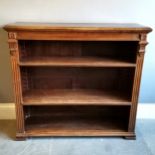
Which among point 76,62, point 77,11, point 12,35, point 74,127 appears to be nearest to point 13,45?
point 12,35

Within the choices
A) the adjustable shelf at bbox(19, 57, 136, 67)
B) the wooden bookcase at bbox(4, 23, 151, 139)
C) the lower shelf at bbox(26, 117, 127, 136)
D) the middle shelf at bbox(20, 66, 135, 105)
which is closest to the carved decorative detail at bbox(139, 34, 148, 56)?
the wooden bookcase at bbox(4, 23, 151, 139)

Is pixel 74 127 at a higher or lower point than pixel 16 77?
lower

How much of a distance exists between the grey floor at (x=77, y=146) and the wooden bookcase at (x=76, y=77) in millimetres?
68

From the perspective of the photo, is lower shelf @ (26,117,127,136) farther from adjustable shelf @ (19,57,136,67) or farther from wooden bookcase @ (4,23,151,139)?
adjustable shelf @ (19,57,136,67)

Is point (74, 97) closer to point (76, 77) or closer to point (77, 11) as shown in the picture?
point (76, 77)

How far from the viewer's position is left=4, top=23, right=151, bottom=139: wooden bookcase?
175 cm

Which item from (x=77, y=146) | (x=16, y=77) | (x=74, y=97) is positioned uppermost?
(x=16, y=77)

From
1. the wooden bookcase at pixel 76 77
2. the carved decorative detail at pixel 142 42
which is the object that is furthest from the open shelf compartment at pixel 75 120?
the carved decorative detail at pixel 142 42

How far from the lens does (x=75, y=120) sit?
88.6 inches

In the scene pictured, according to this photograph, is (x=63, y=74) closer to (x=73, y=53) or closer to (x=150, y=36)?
(x=73, y=53)

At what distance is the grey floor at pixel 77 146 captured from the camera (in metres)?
1.87

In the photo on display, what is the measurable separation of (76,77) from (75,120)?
47cm

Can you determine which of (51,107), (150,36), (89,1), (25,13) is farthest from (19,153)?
(150,36)

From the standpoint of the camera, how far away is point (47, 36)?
1743 mm
